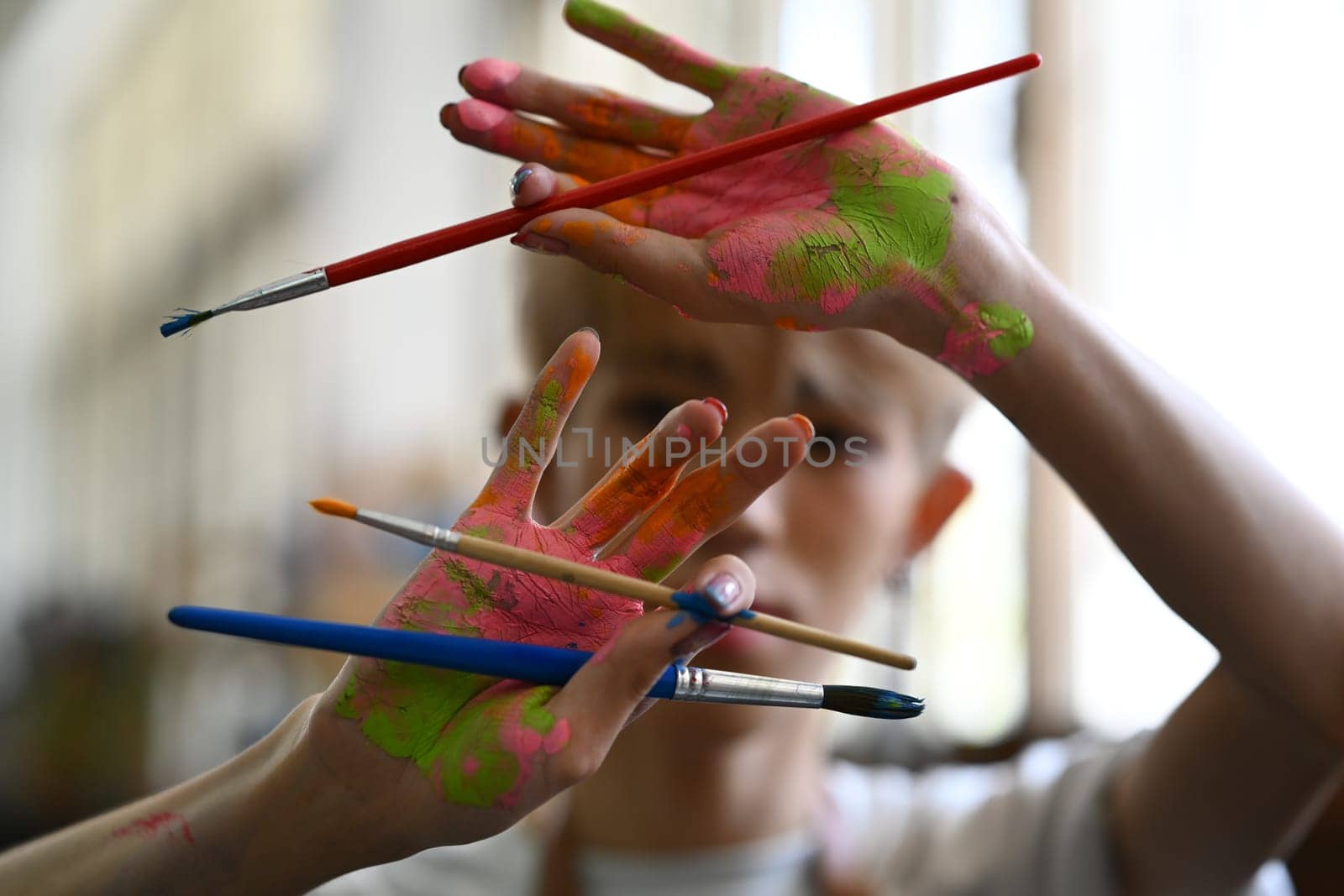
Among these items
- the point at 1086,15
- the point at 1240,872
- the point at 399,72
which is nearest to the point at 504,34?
the point at 399,72

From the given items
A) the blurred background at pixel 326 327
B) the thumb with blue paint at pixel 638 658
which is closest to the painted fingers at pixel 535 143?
the thumb with blue paint at pixel 638 658

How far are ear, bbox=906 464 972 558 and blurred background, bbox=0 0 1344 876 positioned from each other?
360mm

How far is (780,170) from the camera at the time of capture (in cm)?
46

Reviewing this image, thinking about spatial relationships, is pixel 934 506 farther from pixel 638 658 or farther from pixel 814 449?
pixel 638 658

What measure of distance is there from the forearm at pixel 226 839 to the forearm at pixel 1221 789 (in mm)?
483

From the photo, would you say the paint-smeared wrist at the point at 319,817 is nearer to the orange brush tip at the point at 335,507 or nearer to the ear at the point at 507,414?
the orange brush tip at the point at 335,507

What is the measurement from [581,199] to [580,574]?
0.16 m


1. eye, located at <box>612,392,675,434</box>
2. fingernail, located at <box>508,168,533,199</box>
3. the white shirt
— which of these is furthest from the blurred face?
fingernail, located at <box>508,168,533,199</box>

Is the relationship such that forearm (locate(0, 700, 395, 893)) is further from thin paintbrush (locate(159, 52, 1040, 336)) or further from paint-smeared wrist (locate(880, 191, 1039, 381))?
paint-smeared wrist (locate(880, 191, 1039, 381))

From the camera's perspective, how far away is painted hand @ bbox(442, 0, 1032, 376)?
1.36ft

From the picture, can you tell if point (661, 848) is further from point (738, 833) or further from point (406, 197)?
point (406, 197)

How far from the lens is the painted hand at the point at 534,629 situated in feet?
1.12

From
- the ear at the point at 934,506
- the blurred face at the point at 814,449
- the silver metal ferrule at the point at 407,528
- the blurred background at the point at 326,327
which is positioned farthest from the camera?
the blurred background at the point at 326,327

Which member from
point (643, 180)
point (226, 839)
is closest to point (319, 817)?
point (226, 839)
